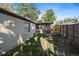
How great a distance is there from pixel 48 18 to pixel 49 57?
1.35 meters

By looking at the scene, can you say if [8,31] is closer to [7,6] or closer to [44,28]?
[7,6]

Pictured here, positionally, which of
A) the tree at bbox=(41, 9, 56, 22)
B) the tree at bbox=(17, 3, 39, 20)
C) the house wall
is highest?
the tree at bbox=(17, 3, 39, 20)

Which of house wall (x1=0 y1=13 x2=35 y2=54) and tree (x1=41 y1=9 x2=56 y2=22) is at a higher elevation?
tree (x1=41 y1=9 x2=56 y2=22)

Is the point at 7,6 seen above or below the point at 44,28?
above

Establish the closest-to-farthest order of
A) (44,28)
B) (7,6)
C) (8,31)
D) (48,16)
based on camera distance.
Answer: (7,6) → (48,16) → (44,28) → (8,31)

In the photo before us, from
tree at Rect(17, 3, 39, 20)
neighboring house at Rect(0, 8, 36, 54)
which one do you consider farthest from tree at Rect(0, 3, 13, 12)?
tree at Rect(17, 3, 39, 20)

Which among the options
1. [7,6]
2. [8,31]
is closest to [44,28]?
[8,31]

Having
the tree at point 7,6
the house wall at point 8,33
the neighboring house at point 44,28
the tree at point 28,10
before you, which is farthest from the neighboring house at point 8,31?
the neighboring house at point 44,28

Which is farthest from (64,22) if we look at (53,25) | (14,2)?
(14,2)

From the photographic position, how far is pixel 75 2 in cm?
768

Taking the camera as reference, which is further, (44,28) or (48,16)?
(44,28)

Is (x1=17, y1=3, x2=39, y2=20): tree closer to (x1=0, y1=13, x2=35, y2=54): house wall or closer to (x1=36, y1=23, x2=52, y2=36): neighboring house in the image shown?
(x1=36, y1=23, x2=52, y2=36): neighboring house

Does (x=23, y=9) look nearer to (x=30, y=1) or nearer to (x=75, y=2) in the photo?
(x=30, y=1)

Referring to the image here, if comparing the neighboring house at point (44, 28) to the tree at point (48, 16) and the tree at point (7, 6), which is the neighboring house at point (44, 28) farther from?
the tree at point (7, 6)
